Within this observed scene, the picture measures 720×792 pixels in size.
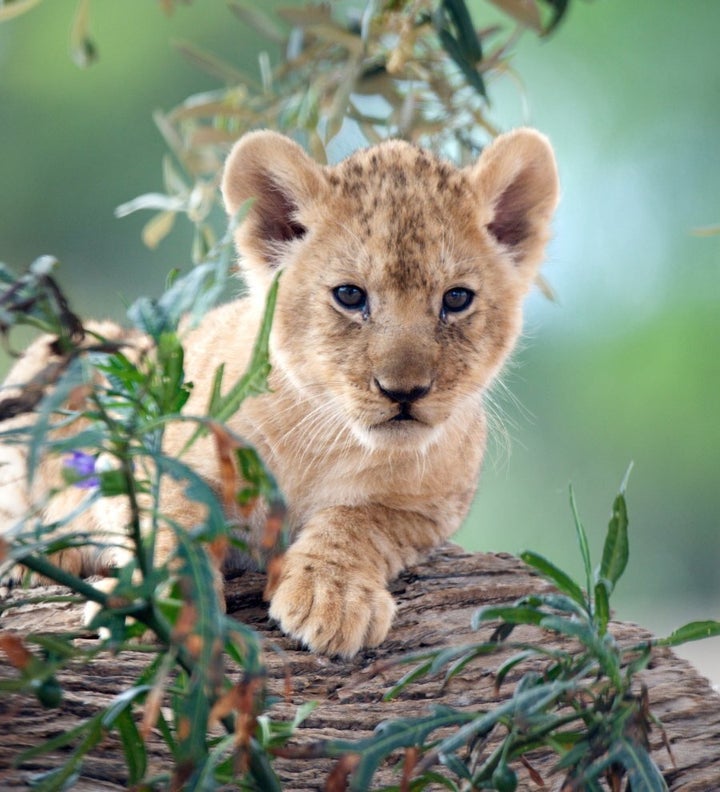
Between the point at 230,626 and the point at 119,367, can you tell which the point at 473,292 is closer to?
the point at 119,367

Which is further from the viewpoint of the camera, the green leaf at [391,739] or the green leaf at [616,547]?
the green leaf at [616,547]

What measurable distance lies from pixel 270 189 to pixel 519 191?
57 cm

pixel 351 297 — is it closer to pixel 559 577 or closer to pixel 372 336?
pixel 372 336

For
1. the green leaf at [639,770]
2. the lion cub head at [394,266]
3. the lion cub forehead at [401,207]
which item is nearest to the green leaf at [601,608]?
the green leaf at [639,770]

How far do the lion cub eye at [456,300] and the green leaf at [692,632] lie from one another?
3.34 feet

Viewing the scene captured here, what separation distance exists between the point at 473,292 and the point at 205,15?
463 centimetres

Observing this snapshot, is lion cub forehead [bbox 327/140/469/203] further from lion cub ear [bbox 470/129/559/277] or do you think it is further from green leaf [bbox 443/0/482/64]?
green leaf [bbox 443/0/482/64]

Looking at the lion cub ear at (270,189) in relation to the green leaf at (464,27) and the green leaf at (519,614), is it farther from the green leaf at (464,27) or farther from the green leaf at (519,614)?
the green leaf at (519,614)

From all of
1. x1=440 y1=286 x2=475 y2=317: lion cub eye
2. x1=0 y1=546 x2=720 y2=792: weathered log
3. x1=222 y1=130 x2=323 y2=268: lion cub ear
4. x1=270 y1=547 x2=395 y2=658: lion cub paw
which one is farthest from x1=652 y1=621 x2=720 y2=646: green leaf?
x1=222 y1=130 x2=323 y2=268: lion cub ear

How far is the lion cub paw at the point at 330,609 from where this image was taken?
186cm

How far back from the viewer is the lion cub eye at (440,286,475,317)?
2.21m

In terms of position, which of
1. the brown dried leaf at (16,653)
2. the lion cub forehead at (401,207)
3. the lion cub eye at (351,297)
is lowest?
the brown dried leaf at (16,653)

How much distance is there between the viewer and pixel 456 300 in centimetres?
223

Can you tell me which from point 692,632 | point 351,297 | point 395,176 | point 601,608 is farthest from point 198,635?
point 395,176
